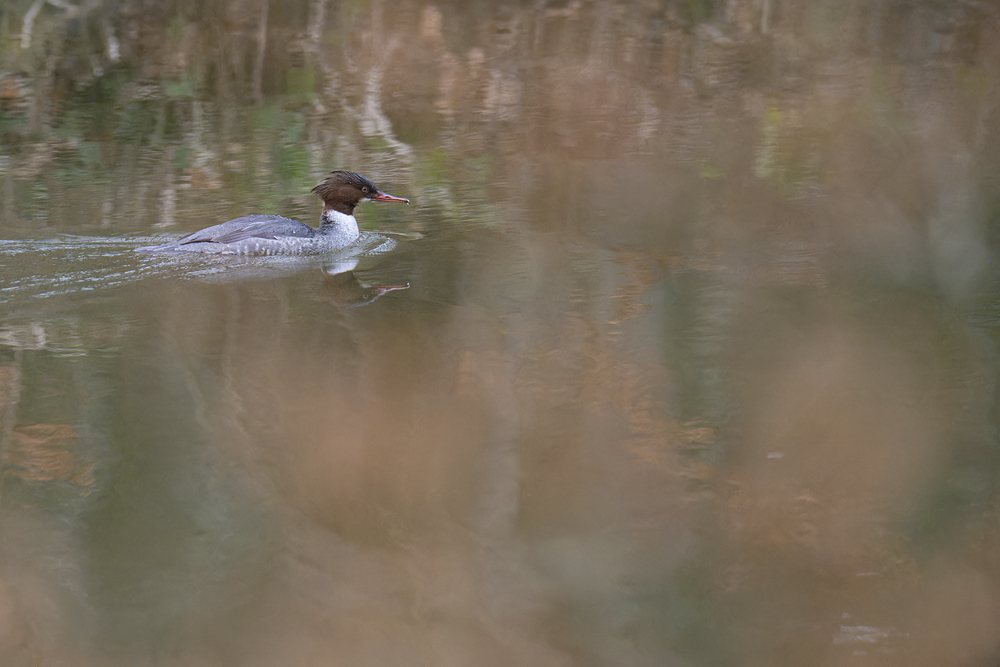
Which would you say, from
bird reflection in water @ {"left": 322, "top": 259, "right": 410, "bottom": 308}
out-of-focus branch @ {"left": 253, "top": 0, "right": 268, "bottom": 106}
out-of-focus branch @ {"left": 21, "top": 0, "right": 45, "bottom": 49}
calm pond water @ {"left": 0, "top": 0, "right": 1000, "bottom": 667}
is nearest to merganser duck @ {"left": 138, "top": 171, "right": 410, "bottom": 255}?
calm pond water @ {"left": 0, "top": 0, "right": 1000, "bottom": 667}

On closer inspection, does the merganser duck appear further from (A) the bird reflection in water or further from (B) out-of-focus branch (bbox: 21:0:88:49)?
(B) out-of-focus branch (bbox: 21:0:88:49)

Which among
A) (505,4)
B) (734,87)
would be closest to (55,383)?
(734,87)

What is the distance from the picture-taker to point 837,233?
305 inches

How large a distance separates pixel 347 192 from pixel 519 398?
352cm

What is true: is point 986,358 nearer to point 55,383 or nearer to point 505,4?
point 55,383

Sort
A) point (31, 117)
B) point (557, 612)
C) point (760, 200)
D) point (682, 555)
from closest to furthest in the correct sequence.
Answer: point (557, 612), point (682, 555), point (760, 200), point (31, 117)

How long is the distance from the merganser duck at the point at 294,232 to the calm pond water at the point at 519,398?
0.14 meters

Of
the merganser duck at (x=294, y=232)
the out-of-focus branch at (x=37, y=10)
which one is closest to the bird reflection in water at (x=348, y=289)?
the merganser duck at (x=294, y=232)

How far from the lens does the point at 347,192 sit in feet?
27.7

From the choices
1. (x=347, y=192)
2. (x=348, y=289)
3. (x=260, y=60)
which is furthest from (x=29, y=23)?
(x=348, y=289)

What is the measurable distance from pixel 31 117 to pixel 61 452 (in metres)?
8.86

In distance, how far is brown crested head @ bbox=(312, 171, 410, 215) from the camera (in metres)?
8.41

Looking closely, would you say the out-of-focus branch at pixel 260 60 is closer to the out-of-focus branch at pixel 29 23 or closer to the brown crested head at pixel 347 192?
the out-of-focus branch at pixel 29 23

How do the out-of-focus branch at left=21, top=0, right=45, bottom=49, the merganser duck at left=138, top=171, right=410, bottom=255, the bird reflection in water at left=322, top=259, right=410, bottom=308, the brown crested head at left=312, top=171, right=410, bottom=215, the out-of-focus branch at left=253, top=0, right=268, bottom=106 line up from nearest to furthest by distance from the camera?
1. the bird reflection in water at left=322, top=259, right=410, bottom=308
2. the merganser duck at left=138, top=171, right=410, bottom=255
3. the brown crested head at left=312, top=171, right=410, bottom=215
4. the out-of-focus branch at left=253, top=0, right=268, bottom=106
5. the out-of-focus branch at left=21, top=0, right=45, bottom=49
